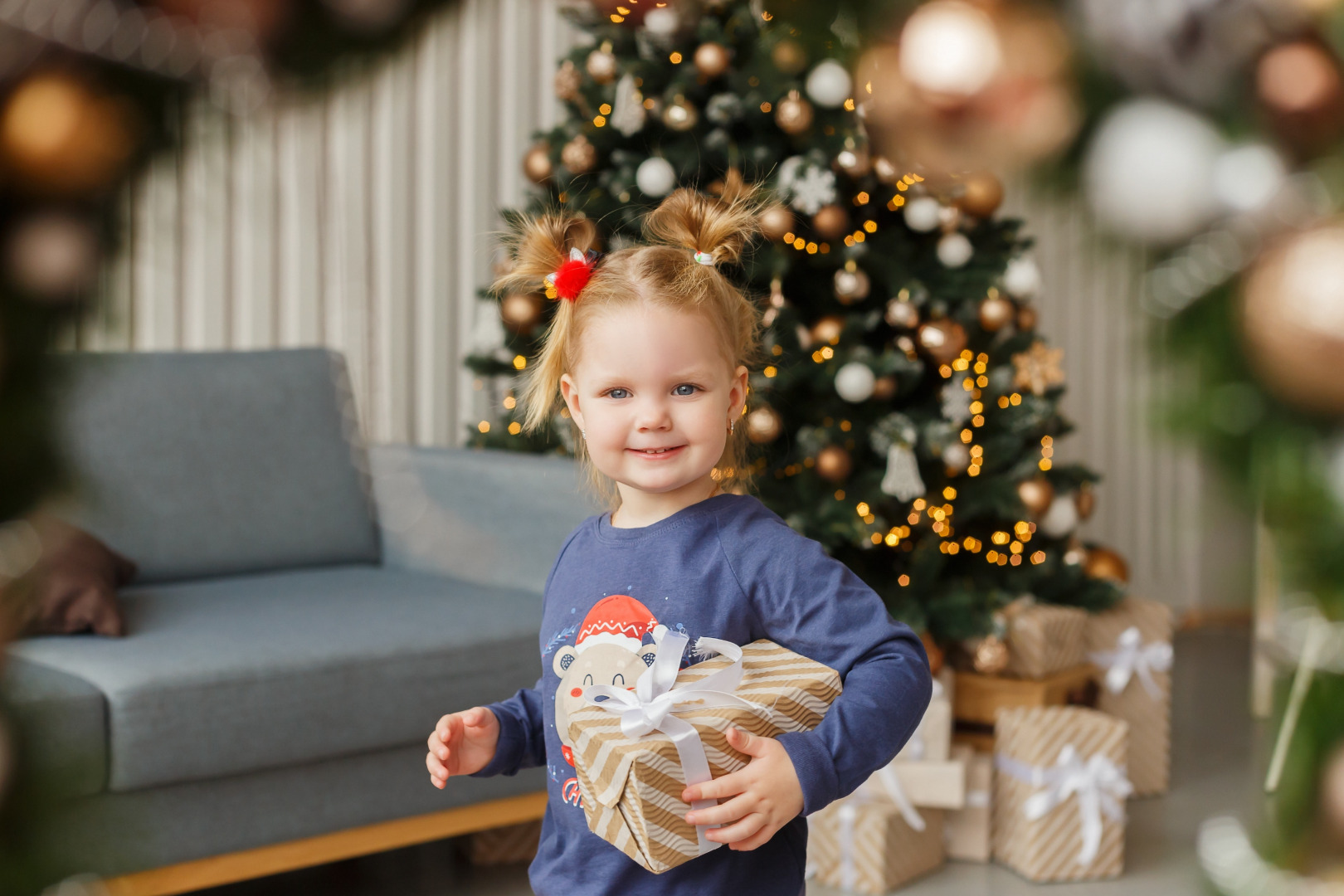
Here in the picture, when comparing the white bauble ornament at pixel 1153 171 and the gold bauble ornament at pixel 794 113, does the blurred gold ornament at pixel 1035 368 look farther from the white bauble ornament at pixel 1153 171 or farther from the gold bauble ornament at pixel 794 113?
the white bauble ornament at pixel 1153 171

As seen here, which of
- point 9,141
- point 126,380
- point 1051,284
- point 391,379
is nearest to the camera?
point 9,141

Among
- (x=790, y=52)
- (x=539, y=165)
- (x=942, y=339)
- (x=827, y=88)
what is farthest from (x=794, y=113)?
(x=790, y=52)

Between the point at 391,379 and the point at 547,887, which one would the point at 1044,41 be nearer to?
the point at 547,887

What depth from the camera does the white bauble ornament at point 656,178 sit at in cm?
241

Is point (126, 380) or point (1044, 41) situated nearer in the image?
point (1044, 41)

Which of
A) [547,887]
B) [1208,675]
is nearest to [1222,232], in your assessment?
[547,887]

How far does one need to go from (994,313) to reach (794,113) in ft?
2.00

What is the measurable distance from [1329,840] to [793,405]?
227 centimetres

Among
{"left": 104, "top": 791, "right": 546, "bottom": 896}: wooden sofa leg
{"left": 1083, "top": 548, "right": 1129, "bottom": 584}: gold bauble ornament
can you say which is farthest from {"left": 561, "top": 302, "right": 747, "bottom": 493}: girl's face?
{"left": 1083, "top": 548, "right": 1129, "bottom": 584}: gold bauble ornament

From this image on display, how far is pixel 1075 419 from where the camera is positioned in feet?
14.6

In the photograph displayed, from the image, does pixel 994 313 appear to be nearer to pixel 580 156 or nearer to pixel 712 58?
pixel 712 58

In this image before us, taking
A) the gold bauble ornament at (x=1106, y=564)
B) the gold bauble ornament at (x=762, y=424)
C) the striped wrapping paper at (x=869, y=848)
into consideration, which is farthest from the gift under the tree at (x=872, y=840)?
the gold bauble ornament at (x=1106, y=564)

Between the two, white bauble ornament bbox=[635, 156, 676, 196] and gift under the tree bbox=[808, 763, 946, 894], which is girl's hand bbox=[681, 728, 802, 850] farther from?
white bauble ornament bbox=[635, 156, 676, 196]

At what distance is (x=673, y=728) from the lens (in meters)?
0.87
